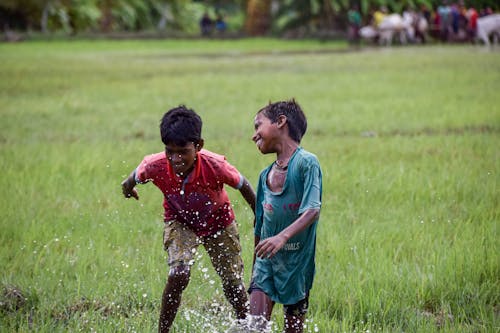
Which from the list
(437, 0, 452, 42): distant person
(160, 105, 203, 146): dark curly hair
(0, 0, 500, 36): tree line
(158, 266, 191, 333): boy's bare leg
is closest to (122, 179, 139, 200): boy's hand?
(160, 105, 203, 146): dark curly hair

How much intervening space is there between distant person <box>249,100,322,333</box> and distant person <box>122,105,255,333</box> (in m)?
0.38

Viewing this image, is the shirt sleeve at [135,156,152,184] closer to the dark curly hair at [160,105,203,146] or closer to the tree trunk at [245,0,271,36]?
the dark curly hair at [160,105,203,146]

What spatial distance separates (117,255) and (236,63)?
19.7 metres

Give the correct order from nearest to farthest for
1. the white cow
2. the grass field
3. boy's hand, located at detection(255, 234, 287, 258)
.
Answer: boy's hand, located at detection(255, 234, 287, 258) < the grass field < the white cow

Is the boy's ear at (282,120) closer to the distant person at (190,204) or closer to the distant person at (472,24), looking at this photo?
the distant person at (190,204)

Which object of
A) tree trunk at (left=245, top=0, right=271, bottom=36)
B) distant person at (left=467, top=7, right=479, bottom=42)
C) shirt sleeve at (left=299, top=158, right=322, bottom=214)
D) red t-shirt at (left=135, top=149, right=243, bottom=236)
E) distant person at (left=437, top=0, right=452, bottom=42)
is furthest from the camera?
tree trunk at (left=245, top=0, right=271, bottom=36)

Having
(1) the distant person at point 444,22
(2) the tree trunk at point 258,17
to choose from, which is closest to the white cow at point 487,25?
(1) the distant person at point 444,22

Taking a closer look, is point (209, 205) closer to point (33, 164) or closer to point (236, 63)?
point (33, 164)

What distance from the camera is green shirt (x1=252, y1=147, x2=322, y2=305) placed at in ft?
11.4

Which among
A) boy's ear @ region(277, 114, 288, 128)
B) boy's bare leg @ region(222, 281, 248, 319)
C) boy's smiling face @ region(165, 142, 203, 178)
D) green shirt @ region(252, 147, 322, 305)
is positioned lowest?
boy's bare leg @ region(222, 281, 248, 319)

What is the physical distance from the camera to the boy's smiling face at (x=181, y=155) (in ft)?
12.6

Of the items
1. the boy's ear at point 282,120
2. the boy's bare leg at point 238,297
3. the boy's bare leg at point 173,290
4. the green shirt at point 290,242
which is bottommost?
the boy's bare leg at point 238,297

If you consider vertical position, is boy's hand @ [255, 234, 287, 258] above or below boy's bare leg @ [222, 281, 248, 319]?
above

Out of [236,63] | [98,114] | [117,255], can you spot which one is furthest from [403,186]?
[236,63]
